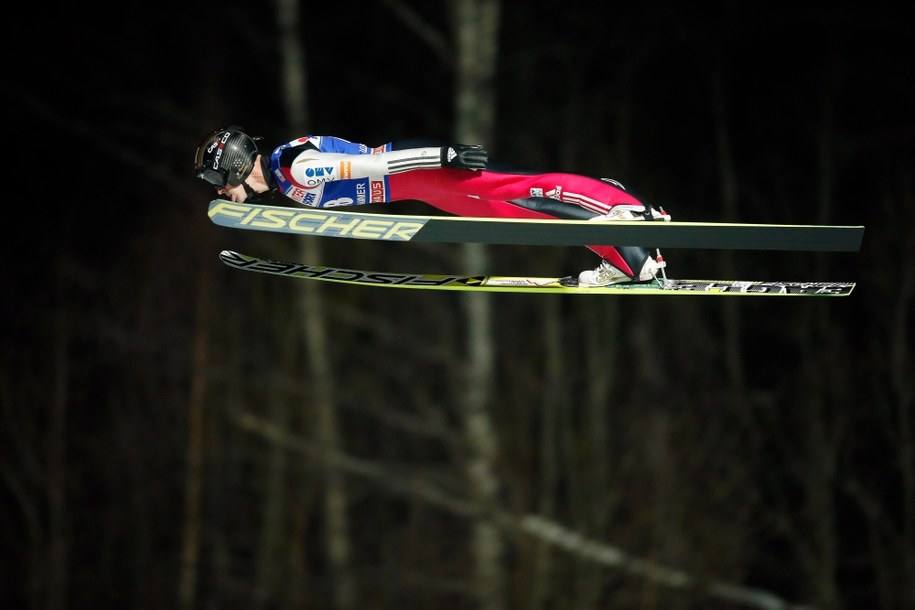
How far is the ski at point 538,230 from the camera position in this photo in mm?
6441

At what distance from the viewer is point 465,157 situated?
6496mm

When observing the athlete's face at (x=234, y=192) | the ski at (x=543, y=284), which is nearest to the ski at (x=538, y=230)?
the athlete's face at (x=234, y=192)

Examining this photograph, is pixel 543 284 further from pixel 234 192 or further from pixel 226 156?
pixel 226 156

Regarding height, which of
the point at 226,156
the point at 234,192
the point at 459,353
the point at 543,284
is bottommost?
the point at 459,353

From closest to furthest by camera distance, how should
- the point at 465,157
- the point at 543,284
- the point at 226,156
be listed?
the point at 465,157, the point at 226,156, the point at 543,284

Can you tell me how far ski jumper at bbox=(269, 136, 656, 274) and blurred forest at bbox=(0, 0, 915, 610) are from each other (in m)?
6.89

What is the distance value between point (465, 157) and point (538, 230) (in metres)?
0.52

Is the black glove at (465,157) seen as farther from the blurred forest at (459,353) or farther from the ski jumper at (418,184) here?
the blurred forest at (459,353)

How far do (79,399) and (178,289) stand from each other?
2.12 meters

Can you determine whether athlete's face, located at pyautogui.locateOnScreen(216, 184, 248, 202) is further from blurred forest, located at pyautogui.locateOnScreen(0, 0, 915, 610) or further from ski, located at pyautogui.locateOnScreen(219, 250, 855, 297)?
blurred forest, located at pyautogui.locateOnScreen(0, 0, 915, 610)

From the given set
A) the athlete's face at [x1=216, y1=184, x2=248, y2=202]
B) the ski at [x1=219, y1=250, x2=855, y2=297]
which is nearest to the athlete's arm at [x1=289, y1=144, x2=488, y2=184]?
the athlete's face at [x1=216, y1=184, x2=248, y2=202]

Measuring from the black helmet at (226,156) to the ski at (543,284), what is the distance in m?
0.87

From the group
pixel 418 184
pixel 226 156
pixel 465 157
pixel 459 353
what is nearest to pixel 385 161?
pixel 418 184

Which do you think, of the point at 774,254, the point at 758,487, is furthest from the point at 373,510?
the point at 774,254
